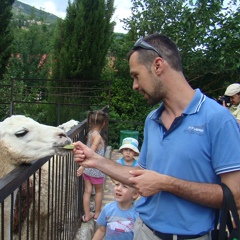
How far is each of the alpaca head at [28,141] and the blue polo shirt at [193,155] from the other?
3.13ft

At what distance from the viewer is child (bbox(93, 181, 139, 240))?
2.93m

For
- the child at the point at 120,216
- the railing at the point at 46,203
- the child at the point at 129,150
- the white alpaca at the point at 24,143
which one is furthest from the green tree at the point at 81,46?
the white alpaca at the point at 24,143

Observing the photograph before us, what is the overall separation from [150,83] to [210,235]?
86 cm

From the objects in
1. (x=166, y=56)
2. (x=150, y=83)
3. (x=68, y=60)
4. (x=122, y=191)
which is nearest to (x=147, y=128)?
(x=150, y=83)

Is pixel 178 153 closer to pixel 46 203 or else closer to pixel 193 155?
pixel 193 155

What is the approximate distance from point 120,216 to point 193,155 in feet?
5.41

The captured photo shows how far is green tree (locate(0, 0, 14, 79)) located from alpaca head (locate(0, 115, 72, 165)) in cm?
1270

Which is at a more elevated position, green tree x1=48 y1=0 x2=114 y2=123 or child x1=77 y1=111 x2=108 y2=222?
green tree x1=48 y1=0 x2=114 y2=123

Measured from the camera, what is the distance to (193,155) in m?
1.53

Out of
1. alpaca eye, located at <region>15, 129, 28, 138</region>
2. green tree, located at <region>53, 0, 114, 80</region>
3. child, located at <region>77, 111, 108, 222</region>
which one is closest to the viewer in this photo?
alpaca eye, located at <region>15, 129, 28, 138</region>

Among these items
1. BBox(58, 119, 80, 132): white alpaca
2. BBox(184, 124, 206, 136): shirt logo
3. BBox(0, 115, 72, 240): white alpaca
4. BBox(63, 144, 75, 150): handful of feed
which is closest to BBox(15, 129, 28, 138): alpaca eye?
BBox(0, 115, 72, 240): white alpaca

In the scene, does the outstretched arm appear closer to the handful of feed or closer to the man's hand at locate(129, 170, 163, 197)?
the handful of feed

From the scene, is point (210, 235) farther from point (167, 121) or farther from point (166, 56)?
point (166, 56)

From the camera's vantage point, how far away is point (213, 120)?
150 cm
